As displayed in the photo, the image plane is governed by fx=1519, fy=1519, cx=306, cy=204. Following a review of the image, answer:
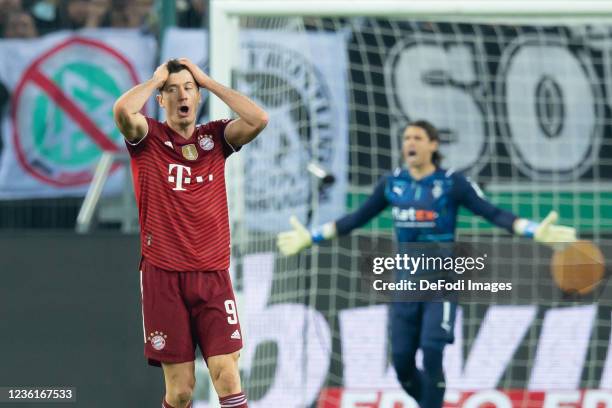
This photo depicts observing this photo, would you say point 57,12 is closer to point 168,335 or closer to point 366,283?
point 366,283

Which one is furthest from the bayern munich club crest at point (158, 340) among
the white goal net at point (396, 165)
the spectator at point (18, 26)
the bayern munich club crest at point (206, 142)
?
the spectator at point (18, 26)

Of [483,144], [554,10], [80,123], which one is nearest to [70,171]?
[80,123]

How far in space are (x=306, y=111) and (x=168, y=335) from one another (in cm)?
364

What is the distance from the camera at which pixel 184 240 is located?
692 centimetres

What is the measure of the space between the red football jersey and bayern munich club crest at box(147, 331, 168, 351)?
0.32 m

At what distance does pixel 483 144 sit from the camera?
10742 mm

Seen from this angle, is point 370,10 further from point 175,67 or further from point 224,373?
point 224,373

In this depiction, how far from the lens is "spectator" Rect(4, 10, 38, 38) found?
34.3 ft

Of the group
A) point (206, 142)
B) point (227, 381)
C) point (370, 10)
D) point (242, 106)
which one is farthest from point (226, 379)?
point (370, 10)

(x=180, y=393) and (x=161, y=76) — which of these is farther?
(x=180, y=393)

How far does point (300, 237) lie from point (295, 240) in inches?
1.3

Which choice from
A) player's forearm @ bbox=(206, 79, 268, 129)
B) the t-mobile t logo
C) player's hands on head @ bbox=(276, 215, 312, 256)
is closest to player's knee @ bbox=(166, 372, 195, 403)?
the t-mobile t logo

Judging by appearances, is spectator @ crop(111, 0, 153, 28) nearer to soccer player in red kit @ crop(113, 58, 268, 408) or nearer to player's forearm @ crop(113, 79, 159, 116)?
soccer player in red kit @ crop(113, 58, 268, 408)

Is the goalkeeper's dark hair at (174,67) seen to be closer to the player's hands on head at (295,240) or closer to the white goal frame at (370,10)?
the white goal frame at (370,10)
